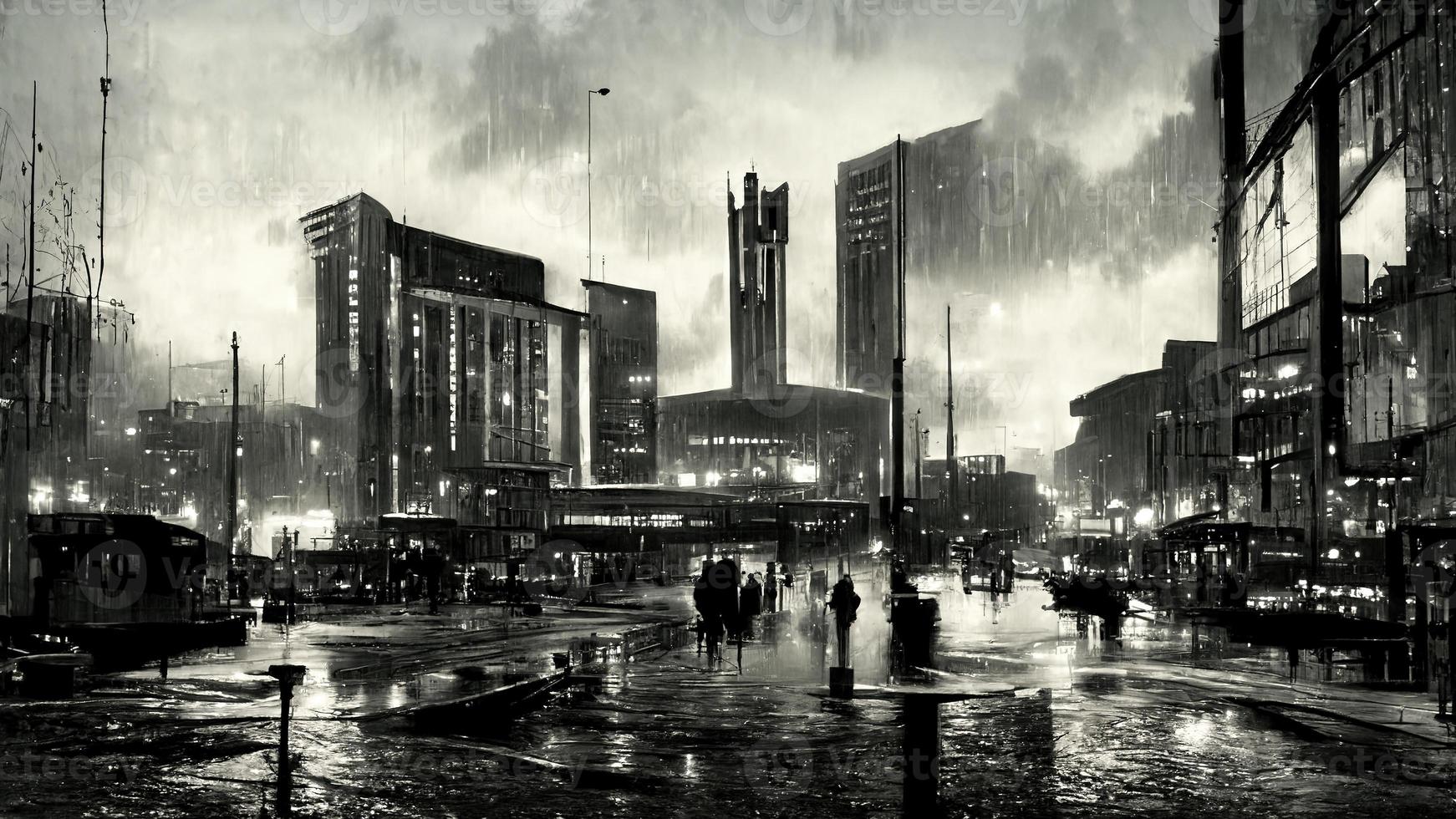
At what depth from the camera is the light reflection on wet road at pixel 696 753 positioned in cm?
966

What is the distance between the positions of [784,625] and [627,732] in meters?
19.1

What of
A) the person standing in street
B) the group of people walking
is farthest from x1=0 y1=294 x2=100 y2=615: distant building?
the person standing in street

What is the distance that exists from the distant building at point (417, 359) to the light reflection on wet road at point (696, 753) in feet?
376

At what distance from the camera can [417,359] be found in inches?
5738

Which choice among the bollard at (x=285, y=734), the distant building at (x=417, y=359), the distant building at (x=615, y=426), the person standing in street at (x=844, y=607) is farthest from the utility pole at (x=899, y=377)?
the distant building at (x=615, y=426)

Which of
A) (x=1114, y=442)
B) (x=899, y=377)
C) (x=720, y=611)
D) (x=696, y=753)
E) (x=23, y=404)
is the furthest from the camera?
(x=1114, y=442)

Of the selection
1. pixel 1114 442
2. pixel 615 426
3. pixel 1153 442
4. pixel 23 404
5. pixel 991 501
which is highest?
pixel 615 426

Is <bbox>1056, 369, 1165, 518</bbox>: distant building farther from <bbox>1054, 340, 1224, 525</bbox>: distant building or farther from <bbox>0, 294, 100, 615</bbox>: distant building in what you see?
<bbox>0, 294, 100, 615</bbox>: distant building

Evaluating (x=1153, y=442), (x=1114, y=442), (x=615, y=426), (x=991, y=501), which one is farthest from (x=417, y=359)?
(x=1114, y=442)

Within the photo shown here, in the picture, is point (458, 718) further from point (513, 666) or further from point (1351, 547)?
point (1351, 547)

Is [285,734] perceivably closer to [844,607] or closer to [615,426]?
[844,607]

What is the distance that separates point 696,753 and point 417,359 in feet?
458

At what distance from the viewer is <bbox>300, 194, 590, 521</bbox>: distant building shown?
466ft

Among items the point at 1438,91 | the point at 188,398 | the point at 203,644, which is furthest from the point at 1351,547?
the point at 188,398
